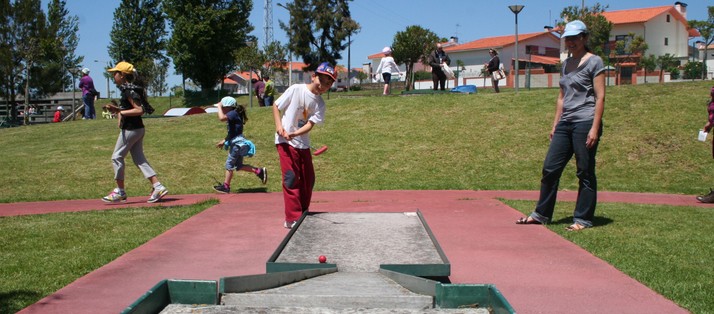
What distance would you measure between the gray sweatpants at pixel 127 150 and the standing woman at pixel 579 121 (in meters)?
5.81

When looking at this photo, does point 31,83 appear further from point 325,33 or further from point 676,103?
point 676,103

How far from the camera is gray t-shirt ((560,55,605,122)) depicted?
24.4ft

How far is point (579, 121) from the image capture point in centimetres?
756

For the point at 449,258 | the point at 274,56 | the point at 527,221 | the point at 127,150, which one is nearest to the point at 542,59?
the point at 274,56

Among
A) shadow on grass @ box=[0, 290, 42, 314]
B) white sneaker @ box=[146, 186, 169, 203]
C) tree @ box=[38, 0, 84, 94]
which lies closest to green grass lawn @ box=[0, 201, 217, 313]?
shadow on grass @ box=[0, 290, 42, 314]

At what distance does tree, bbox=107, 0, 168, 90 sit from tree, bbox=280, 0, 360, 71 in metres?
14.1

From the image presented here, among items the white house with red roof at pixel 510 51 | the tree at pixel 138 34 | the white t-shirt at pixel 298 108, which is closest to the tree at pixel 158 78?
the tree at pixel 138 34

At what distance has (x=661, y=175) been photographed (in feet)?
43.0

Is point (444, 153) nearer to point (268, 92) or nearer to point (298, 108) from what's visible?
point (298, 108)

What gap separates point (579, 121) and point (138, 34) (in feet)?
211

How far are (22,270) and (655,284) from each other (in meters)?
5.02

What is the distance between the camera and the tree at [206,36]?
62.6 meters

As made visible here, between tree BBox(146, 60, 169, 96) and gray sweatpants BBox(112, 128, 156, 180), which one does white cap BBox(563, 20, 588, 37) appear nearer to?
gray sweatpants BBox(112, 128, 156, 180)

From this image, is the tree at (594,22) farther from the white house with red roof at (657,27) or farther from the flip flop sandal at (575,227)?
the flip flop sandal at (575,227)
